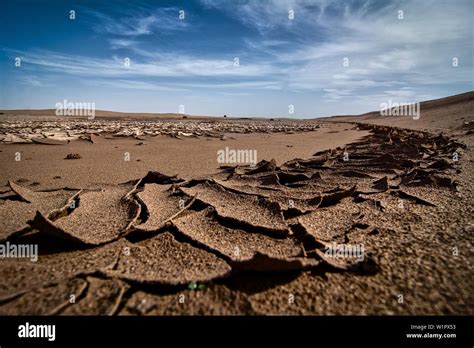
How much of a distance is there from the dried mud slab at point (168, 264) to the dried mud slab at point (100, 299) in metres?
0.06

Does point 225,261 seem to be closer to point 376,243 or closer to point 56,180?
point 376,243

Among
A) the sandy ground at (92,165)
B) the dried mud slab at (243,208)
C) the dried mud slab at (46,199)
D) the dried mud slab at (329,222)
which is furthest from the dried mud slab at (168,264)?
the sandy ground at (92,165)

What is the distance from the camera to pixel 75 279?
136 centimetres

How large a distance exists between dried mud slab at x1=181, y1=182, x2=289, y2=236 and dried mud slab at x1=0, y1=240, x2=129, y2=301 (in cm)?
77

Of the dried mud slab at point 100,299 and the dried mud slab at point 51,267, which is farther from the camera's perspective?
the dried mud slab at point 51,267

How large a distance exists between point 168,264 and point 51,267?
61 cm

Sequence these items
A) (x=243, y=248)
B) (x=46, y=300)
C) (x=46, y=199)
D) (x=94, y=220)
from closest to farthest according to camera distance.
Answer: (x=46, y=300), (x=243, y=248), (x=94, y=220), (x=46, y=199)

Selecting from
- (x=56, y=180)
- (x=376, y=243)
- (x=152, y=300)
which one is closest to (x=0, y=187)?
(x=56, y=180)

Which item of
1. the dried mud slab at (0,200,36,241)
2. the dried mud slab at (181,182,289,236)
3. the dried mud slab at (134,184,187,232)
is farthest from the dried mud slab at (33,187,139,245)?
the dried mud slab at (181,182,289,236)

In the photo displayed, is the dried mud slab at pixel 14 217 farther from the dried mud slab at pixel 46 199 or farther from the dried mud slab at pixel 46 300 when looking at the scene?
the dried mud slab at pixel 46 300

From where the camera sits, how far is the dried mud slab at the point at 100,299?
1188mm

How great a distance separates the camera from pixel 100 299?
1.24 metres

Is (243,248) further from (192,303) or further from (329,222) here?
(329,222)

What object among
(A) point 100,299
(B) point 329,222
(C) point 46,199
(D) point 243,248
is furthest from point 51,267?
(B) point 329,222
